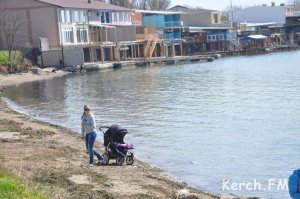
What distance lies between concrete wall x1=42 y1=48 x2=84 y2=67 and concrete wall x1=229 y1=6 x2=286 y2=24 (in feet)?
259

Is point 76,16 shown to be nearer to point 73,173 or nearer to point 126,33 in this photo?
point 126,33

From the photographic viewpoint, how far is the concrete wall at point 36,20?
74438 millimetres

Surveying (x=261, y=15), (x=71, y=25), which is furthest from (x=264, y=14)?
(x=71, y=25)

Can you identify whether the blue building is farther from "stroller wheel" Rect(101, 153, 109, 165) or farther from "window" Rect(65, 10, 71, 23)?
"stroller wheel" Rect(101, 153, 109, 165)

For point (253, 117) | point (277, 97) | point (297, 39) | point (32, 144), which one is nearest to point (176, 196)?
point (32, 144)

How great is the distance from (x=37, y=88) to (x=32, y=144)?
33807mm

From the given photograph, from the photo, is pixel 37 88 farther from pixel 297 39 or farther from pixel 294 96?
pixel 297 39

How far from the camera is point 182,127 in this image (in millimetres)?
26062

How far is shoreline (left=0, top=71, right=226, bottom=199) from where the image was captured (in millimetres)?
12117

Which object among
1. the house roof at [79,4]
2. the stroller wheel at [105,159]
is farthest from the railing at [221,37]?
the stroller wheel at [105,159]

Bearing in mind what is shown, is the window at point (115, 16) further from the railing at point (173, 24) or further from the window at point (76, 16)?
the railing at point (173, 24)

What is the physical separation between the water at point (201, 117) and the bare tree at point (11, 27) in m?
20.0

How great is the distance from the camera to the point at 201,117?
29.4 m

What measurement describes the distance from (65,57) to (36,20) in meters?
6.33
